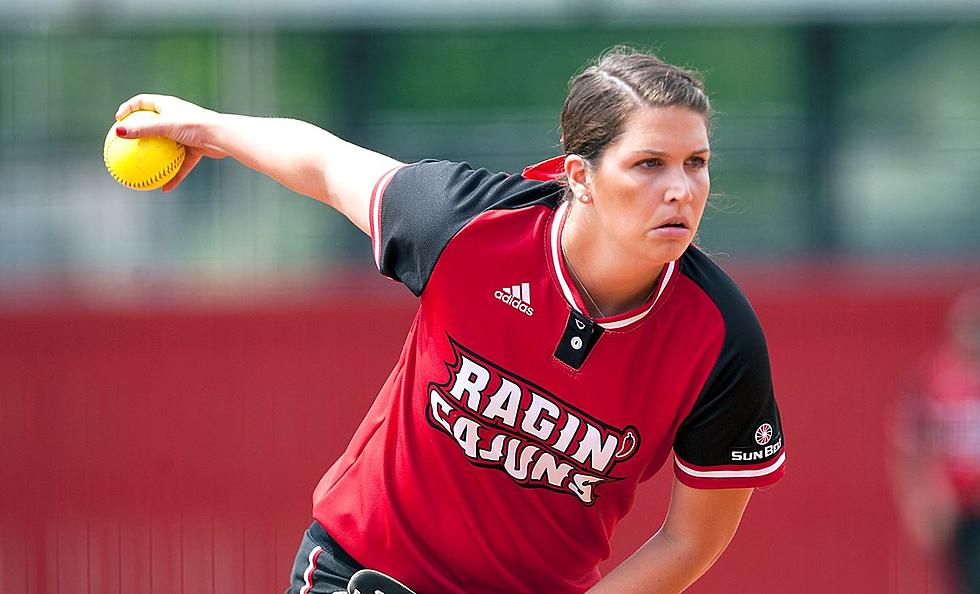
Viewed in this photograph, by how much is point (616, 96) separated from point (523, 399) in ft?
2.41

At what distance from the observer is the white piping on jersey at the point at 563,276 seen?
3.20 meters

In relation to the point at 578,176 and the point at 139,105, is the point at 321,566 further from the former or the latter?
the point at 139,105

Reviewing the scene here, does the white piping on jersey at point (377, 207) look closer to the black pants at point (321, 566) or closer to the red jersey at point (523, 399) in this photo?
the red jersey at point (523, 399)

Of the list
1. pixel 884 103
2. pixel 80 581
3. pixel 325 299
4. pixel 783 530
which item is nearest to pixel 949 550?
pixel 783 530

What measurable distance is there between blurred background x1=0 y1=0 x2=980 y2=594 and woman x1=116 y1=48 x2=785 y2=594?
446cm

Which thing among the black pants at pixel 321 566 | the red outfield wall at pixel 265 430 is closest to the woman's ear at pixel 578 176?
the black pants at pixel 321 566

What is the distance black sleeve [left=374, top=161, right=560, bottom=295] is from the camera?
3.29 meters

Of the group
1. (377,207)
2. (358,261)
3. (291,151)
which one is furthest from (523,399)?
(358,261)

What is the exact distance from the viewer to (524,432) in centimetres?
329

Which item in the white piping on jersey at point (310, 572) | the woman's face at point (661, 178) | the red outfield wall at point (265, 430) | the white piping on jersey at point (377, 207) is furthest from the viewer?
the red outfield wall at point (265, 430)

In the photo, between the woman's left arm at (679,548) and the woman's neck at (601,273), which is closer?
the woman's neck at (601,273)

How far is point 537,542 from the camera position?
3418mm

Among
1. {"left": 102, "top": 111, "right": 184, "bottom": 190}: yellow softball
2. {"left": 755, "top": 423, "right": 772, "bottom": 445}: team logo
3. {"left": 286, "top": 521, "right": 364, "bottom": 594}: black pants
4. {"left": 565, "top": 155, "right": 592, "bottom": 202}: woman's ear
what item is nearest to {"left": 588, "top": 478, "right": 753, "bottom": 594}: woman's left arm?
{"left": 755, "top": 423, "right": 772, "bottom": 445}: team logo

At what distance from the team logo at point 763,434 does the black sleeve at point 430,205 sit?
748 mm
